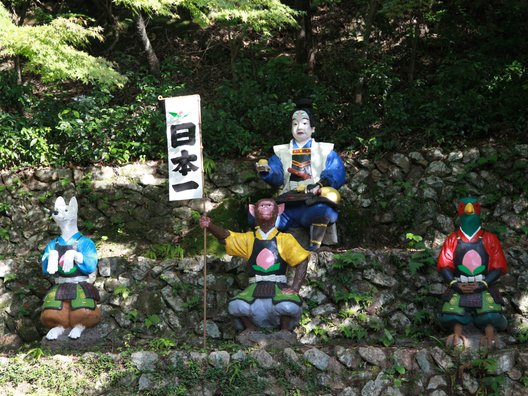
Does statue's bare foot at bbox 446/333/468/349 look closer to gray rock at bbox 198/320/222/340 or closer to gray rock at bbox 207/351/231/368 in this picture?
gray rock at bbox 207/351/231/368

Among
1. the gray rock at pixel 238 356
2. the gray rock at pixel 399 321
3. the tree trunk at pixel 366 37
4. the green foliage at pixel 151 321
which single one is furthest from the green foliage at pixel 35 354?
the tree trunk at pixel 366 37

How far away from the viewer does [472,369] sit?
728 cm

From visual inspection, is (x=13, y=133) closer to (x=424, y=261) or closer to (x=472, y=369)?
(x=424, y=261)

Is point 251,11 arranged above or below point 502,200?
above

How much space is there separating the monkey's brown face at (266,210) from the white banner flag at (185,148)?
2.16 feet

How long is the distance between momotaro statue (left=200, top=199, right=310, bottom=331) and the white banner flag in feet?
1.37

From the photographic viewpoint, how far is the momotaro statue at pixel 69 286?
8.05 meters

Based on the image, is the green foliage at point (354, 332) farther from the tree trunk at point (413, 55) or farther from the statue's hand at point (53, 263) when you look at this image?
the tree trunk at point (413, 55)

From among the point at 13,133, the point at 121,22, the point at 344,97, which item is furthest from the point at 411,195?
the point at 121,22

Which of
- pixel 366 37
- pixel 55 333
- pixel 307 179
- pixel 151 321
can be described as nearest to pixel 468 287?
pixel 307 179

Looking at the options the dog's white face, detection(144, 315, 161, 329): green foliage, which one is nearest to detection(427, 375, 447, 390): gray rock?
detection(144, 315, 161, 329): green foliage

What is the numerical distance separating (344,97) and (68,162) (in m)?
4.57

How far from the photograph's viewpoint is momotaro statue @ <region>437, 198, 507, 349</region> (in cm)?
764

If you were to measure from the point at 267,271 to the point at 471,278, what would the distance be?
84.0 inches
